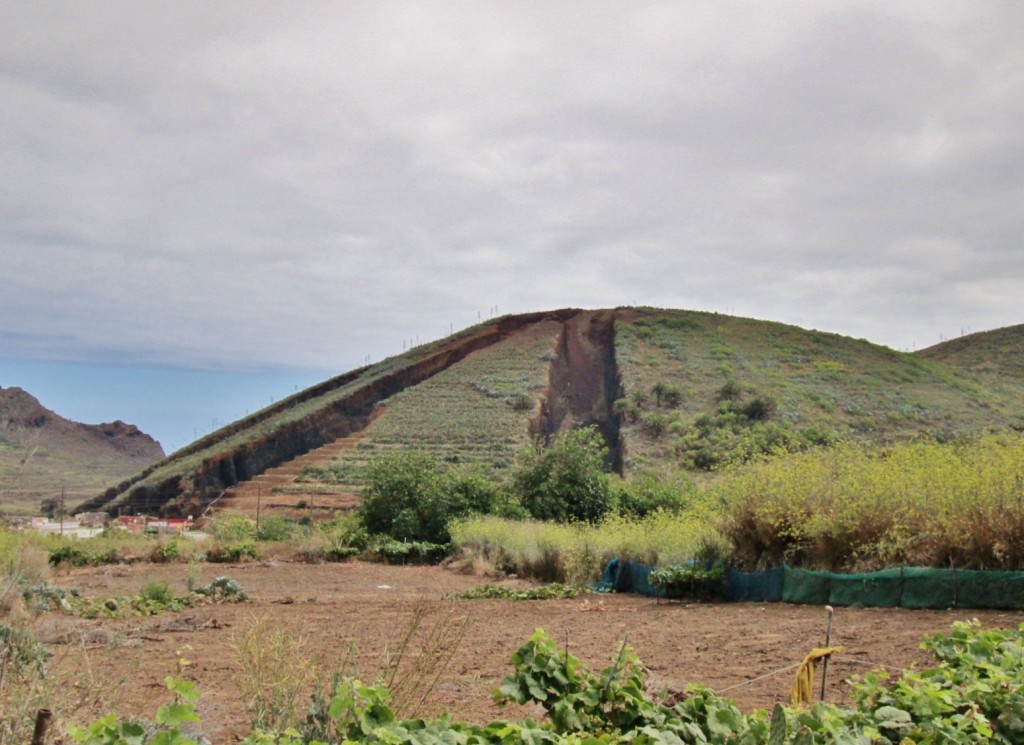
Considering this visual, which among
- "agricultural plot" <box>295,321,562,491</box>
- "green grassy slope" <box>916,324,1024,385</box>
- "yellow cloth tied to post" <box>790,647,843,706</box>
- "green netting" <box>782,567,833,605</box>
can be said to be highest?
"green grassy slope" <box>916,324,1024,385</box>

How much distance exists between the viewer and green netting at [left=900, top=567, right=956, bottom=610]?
30.1 ft

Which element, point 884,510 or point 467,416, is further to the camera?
point 467,416

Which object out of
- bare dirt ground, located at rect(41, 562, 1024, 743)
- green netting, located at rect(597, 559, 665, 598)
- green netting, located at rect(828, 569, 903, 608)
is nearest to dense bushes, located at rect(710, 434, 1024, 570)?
green netting, located at rect(828, 569, 903, 608)

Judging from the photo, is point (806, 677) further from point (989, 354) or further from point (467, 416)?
point (989, 354)

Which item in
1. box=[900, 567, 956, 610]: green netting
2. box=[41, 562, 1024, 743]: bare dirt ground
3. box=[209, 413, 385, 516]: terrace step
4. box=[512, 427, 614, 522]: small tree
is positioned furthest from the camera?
box=[209, 413, 385, 516]: terrace step

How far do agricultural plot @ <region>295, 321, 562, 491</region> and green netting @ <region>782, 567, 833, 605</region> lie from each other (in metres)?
22.5

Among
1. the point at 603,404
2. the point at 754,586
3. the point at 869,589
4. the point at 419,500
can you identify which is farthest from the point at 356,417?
the point at 869,589

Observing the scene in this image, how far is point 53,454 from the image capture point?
5.64 meters

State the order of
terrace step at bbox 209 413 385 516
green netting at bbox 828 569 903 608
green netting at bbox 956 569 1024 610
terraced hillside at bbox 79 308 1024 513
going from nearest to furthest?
green netting at bbox 956 569 1024 610, green netting at bbox 828 569 903 608, terrace step at bbox 209 413 385 516, terraced hillside at bbox 79 308 1024 513

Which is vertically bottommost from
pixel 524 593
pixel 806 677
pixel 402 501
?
pixel 524 593

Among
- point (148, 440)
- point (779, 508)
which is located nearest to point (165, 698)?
point (779, 508)

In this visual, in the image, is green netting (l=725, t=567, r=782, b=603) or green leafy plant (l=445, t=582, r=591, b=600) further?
green leafy plant (l=445, t=582, r=591, b=600)

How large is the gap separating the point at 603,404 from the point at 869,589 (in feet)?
118

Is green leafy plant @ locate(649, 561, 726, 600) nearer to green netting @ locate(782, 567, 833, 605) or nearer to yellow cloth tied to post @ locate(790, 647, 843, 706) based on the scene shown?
green netting @ locate(782, 567, 833, 605)
